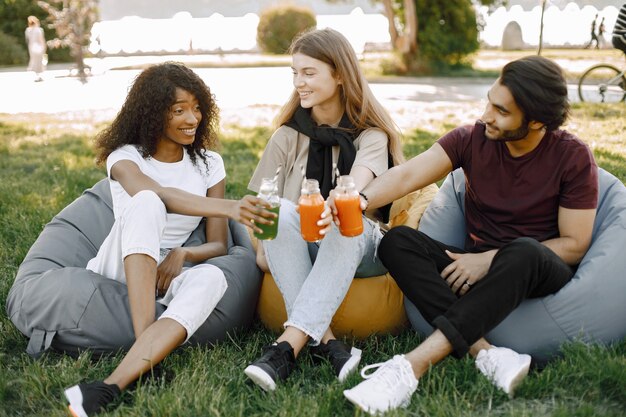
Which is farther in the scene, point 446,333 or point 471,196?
point 471,196

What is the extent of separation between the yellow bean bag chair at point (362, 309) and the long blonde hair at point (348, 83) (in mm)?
716

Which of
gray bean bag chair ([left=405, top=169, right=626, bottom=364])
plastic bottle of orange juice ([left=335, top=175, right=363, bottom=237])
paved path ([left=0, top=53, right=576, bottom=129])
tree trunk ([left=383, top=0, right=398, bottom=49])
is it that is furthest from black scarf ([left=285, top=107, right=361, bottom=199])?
tree trunk ([left=383, top=0, right=398, bottom=49])

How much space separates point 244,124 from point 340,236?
241 inches

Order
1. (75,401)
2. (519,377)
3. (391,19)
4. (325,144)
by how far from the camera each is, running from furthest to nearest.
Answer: (391,19)
(325,144)
(519,377)
(75,401)

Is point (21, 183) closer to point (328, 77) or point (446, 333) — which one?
point (328, 77)

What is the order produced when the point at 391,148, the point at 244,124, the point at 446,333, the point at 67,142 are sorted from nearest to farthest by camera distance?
the point at 446,333 < the point at 391,148 < the point at 67,142 < the point at 244,124

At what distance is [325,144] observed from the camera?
11.5 ft

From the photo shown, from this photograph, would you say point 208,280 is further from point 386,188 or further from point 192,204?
point 386,188

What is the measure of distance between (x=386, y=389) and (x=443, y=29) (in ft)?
52.4

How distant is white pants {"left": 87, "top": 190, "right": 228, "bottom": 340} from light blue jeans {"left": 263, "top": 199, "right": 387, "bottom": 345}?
275mm

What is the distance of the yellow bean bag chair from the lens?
314cm

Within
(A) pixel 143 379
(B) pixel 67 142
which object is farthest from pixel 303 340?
(B) pixel 67 142

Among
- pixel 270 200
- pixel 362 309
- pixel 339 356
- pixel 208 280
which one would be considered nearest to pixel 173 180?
pixel 208 280

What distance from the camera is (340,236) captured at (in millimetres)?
2879
